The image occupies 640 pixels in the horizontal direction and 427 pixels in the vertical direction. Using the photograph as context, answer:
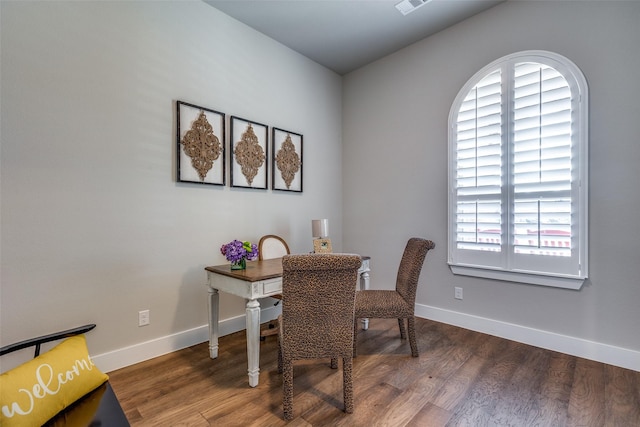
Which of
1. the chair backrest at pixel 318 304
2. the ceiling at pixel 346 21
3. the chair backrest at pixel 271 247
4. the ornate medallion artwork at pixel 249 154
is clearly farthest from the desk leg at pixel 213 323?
the ceiling at pixel 346 21

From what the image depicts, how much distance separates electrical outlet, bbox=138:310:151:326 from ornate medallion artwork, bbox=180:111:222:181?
3.84 ft

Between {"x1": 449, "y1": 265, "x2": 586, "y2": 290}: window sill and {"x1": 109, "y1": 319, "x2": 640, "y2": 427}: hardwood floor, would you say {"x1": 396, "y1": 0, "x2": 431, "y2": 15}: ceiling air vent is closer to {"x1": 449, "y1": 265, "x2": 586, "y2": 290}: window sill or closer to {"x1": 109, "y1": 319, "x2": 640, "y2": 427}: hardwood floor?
{"x1": 449, "y1": 265, "x2": 586, "y2": 290}: window sill

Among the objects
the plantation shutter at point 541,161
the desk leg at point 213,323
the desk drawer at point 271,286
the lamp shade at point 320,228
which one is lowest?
the desk leg at point 213,323

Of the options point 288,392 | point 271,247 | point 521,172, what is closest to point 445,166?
point 521,172

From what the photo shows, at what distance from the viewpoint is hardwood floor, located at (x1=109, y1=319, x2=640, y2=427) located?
1.65 metres

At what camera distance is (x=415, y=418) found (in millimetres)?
1649

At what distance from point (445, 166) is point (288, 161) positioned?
5.54 ft

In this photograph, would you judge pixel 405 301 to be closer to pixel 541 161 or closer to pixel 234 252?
pixel 234 252

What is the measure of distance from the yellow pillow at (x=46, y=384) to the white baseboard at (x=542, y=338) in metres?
2.89

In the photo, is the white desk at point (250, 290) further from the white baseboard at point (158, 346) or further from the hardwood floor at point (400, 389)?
the white baseboard at point (158, 346)

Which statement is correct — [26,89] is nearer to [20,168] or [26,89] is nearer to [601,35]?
[20,168]

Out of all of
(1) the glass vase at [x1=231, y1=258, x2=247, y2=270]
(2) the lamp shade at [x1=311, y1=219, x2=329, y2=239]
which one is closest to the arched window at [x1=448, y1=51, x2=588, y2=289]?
(2) the lamp shade at [x1=311, y1=219, x2=329, y2=239]

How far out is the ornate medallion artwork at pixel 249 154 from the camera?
292cm

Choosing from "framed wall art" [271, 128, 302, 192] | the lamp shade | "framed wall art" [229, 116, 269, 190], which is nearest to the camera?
"framed wall art" [229, 116, 269, 190]
